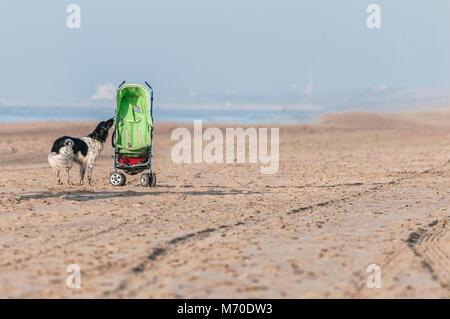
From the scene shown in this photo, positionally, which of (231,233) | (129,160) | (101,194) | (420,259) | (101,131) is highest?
(101,131)

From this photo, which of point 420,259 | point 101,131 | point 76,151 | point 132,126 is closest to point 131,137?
point 132,126

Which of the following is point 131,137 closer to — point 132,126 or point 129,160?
point 132,126

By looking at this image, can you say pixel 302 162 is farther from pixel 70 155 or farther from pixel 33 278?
pixel 33 278

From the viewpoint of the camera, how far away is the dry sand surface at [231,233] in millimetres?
6188

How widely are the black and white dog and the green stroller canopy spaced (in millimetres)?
494

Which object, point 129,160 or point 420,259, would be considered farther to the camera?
point 129,160

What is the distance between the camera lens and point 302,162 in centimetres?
1862

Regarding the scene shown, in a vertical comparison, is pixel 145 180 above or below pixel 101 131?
below

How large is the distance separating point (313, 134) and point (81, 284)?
86.4ft

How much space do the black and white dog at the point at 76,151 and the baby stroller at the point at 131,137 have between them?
1.40ft

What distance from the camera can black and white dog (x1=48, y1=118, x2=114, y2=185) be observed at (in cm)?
1252

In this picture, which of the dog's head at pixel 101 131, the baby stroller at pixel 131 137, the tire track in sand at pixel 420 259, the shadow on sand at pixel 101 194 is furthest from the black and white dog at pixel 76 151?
the tire track in sand at pixel 420 259

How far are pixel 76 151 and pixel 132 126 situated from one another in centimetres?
116

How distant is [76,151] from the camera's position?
12734 mm
